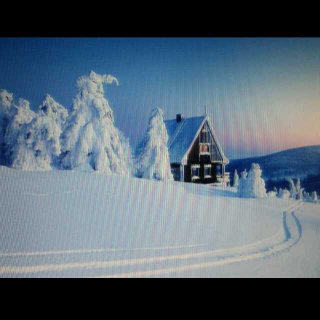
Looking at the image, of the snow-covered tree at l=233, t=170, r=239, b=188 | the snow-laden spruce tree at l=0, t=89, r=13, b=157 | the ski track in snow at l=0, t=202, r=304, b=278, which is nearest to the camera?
the ski track in snow at l=0, t=202, r=304, b=278

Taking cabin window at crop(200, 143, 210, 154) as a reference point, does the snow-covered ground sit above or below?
below

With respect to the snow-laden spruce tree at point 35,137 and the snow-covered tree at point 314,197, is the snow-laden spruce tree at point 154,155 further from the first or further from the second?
the snow-covered tree at point 314,197

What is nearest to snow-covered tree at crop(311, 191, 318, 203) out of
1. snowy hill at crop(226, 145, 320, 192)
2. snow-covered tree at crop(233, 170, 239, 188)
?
snowy hill at crop(226, 145, 320, 192)

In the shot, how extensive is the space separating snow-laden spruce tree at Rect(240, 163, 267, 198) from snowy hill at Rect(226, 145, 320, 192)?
305 mm

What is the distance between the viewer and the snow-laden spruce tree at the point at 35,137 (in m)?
5.10

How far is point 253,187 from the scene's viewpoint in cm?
600

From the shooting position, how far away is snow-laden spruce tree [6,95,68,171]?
5098mm

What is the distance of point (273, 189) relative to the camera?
620 centimetres

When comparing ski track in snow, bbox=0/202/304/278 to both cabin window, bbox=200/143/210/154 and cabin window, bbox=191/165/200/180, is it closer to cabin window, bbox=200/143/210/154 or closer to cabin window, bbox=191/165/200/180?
cabin window, bbox=191/165/200/180

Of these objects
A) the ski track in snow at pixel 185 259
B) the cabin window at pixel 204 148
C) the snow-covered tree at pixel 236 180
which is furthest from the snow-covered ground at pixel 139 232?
the cabin window at pixel 204 148

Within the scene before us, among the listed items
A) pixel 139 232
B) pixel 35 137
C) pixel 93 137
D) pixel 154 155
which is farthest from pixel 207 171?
pixel 35 137

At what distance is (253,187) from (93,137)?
6286 millimetres
